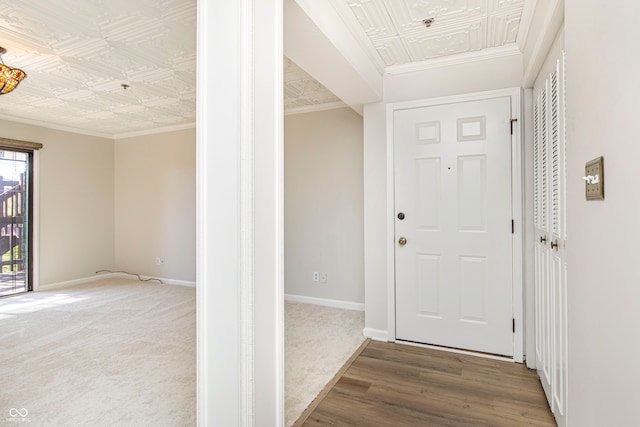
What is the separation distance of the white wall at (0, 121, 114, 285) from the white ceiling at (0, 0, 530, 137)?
107 centimetres

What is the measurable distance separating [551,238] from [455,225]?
34.9 inches

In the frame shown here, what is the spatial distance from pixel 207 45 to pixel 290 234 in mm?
3100

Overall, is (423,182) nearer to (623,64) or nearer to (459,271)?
(459,271)

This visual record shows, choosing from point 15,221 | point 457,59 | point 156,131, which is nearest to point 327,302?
point 457,59

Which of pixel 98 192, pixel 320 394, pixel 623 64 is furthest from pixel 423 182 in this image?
pixel 98 192

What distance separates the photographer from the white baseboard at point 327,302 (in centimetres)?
385

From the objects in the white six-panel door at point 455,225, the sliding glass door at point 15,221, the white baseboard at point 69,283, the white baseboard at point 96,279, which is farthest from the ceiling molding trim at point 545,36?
the white baseboard at point 69,283

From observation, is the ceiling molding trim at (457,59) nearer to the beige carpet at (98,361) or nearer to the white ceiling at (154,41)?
the white ceiling at (154,41)

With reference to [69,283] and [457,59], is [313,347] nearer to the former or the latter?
[457,59]

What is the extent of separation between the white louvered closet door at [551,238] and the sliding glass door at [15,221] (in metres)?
6.18

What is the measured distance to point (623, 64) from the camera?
77 centimetres

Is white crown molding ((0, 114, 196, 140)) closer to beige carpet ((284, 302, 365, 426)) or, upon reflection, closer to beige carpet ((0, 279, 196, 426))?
beige carpet ((0, 279, 196, 426))

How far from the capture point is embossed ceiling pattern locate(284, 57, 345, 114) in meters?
3.08

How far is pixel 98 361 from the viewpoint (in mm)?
2529
